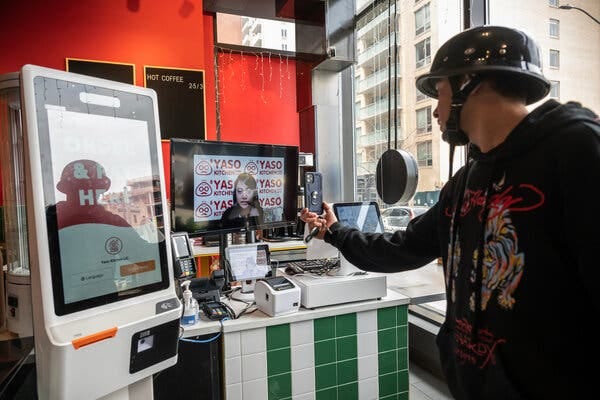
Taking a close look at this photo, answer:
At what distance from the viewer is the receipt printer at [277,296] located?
1.62 m

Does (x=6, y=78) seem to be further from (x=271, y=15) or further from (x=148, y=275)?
(x=271, y=15)

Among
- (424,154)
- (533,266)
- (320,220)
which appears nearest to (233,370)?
(320,220)

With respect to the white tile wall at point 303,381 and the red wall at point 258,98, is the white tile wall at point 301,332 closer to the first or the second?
the white tile wall at point 303,381

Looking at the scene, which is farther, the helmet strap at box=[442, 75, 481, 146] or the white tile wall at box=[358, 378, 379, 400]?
the white tile wall at box=[358, 378, 379, 400]

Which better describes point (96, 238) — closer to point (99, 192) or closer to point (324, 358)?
point (99, 192)

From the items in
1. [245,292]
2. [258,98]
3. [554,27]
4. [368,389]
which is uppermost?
[258,98]

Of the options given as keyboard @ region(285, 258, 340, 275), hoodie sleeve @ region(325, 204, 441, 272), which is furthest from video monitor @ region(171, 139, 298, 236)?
hoodie sleeve @ region(325, 204, 441, 272)

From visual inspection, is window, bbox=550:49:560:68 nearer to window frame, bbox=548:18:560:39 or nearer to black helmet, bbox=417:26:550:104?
window frame, bbox=548:18:560:39

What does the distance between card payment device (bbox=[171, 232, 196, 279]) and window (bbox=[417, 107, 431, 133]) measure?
201 centimetres

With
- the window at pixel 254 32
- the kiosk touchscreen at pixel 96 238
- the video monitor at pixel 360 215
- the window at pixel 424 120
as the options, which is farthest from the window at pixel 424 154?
the window at pixel 254 32

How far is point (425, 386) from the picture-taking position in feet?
8.53

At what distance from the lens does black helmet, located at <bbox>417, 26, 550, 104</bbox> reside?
1036 millimetres

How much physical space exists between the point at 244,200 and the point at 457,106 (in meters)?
1.10

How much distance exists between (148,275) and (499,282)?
1.00 meters
